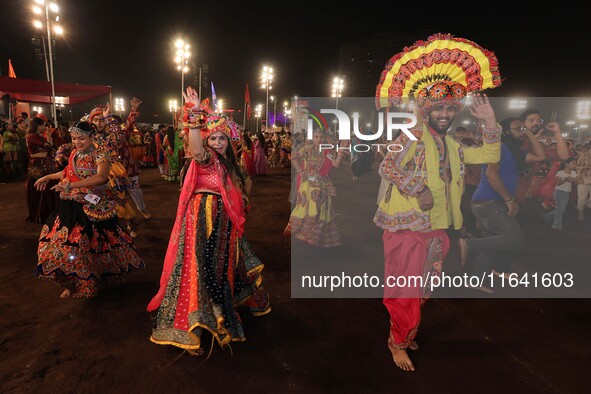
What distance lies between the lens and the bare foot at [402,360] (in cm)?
316

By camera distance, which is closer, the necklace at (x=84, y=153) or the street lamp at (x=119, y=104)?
the necklace at (x=84, y=153)

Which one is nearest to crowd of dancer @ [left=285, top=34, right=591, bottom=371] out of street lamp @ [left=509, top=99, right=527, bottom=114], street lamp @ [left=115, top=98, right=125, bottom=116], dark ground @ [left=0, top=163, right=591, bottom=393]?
dark ground @ [left=0, top=163, right=591, bottom=393]

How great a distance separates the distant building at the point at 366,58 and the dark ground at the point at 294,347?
110401 millimetres

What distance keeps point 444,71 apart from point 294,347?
285 cm

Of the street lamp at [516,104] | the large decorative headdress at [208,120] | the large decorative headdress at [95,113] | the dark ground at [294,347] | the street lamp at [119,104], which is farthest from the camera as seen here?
the street lamp at [119,104]

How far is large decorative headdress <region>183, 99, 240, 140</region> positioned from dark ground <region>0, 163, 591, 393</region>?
2.02 metres

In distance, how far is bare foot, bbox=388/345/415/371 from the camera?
3158 mm

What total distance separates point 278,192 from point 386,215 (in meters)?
9.10

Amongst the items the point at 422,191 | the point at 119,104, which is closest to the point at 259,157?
the point at 422,191

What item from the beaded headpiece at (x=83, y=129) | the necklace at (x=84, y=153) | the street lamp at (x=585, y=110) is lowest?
the necklace at (x=84, y=153)

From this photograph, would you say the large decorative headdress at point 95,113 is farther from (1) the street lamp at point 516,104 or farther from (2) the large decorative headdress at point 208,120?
(1) the street lamp at point 516,104

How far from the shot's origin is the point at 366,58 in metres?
116

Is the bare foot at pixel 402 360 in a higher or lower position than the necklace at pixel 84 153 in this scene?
lower

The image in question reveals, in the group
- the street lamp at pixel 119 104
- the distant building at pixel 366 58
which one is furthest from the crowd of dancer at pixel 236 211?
the distant building at pixel 366 58
